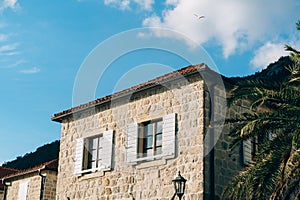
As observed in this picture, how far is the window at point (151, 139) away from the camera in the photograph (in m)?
14.3

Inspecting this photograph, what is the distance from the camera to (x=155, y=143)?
14.8 meters

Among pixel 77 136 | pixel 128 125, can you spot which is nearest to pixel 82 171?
pixel 77 136

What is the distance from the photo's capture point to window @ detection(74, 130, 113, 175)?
16109 millimetres

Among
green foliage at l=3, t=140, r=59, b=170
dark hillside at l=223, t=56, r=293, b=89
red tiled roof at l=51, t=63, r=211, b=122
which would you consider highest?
dark hillside at l=223, t=56, r=293, b=89

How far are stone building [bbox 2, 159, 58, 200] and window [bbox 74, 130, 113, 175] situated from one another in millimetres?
4415

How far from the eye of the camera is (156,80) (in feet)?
49.8

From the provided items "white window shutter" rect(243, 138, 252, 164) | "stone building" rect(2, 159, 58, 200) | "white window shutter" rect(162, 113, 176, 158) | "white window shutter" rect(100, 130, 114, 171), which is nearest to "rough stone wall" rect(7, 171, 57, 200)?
"stone building" rect(2, 159, 58, 200)

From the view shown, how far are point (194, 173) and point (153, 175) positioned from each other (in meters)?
1.47

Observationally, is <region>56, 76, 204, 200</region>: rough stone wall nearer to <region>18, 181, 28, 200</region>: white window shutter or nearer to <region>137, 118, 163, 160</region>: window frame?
<region>137, 118, 163, 160</region>: window frame

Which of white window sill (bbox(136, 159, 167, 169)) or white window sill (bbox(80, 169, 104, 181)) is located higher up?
white window sill (bbox(136, 159, 167, 169))

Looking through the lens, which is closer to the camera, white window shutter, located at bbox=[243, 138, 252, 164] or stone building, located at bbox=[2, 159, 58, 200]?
white window shutter, located at bbox=[243, 138, 252, 164]

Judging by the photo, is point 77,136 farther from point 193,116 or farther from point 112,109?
point 193,116

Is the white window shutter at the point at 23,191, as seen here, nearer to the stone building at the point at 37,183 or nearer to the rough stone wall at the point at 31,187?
the stone building at the point at 37,183

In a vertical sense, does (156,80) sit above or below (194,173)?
above
